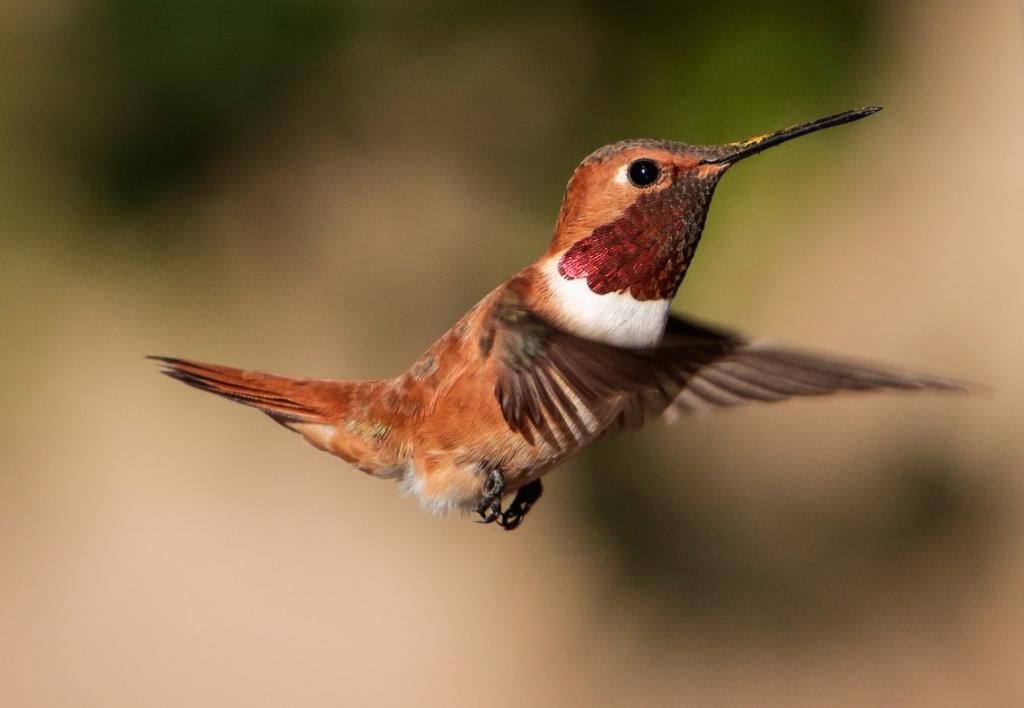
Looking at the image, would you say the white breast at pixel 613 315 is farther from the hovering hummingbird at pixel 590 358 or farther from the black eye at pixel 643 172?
the black eye at pixel 643 172

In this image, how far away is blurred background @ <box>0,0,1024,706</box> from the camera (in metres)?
2.02

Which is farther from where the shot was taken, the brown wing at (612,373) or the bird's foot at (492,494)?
the bird's foot at (492,494)

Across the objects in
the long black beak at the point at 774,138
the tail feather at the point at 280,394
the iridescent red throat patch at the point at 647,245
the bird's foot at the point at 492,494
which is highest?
the long black beak at the point at 774,138

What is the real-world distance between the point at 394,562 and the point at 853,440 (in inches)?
46.7

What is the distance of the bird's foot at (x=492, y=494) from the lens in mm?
1264

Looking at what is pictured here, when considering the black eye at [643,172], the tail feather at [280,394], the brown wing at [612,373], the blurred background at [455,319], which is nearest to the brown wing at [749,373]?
the brown wing at [612,373]

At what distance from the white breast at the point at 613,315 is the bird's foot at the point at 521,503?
0.88ft

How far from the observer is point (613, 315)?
3.90 ft

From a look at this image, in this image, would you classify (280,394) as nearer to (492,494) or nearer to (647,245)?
(492,494)

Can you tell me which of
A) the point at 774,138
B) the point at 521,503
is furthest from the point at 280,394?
the point at 774,138

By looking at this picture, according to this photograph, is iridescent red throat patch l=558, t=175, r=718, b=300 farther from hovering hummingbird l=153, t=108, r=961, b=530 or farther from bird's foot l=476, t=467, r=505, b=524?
bird's foot l=476, t=467, r=505, b=524

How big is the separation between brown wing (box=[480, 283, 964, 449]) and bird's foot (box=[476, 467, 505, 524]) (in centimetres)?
8

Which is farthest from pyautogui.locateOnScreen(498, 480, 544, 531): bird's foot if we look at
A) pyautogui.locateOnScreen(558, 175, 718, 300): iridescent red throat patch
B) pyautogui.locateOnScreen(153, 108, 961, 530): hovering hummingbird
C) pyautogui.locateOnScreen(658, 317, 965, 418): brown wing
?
pyautogui.locateOnScreen(558, 175, 718, 300): iridescent red throat patch

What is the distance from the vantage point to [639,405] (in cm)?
139
